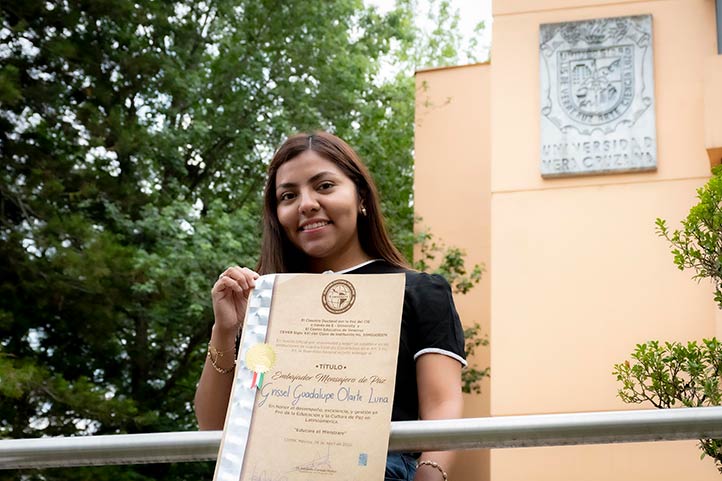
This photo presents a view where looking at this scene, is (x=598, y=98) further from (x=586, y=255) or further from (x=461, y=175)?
(x=461, y=175)

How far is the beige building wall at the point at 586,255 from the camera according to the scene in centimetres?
616

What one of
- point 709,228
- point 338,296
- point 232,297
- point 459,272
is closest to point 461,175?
point 459,272

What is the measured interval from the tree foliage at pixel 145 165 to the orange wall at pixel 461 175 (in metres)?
0.38

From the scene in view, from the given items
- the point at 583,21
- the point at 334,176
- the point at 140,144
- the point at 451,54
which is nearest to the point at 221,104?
the point at 140,144

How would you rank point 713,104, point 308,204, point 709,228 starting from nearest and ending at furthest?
1. point 308,204
2. point 709,228
3. point 713,104

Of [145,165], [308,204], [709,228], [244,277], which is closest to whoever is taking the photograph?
[244,277]

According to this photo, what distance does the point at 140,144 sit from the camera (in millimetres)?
9195

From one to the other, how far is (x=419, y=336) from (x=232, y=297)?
0.32m

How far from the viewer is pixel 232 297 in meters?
1.82

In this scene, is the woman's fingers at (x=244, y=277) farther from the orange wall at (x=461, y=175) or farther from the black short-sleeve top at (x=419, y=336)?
the orange wall at (x=461, y=175)

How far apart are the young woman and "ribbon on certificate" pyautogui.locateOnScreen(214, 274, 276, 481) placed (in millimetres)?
55

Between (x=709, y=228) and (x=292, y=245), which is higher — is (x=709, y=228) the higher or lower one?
the higher one

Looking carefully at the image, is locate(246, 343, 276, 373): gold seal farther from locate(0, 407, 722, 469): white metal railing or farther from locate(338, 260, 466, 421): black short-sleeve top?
locate(338, 260, 466, 421): black short-sleeve top

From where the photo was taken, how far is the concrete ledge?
5992 mm
